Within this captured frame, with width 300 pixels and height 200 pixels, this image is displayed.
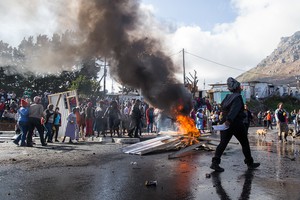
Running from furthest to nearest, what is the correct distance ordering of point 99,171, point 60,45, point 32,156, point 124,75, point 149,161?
point 124,75, point 60,45, point 32,156, point 149,161, point 99,171

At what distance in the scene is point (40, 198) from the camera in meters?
4.47

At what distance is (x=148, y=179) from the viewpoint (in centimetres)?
578

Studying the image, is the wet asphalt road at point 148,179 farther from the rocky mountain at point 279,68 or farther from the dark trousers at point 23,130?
the rocky mountain at point 279,68

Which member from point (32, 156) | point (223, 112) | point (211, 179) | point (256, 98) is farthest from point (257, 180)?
point (256, 98)

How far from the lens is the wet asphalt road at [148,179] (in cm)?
465

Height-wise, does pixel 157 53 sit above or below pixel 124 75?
above

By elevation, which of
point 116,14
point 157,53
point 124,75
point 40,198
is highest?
point 116,14

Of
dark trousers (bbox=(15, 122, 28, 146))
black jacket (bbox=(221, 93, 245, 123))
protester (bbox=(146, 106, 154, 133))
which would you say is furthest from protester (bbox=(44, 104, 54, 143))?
black jacket (bbox=(221, 93, 245, 123))

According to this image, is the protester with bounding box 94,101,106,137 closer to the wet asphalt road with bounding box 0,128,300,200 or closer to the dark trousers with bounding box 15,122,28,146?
the dark trousers with bounding box 15,122,28,146

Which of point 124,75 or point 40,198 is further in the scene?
point 124,75

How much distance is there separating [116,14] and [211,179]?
6.79 meters

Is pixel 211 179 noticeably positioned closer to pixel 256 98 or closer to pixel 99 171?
pixel 99 171

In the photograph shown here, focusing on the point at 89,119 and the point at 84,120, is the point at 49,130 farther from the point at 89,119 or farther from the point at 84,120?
the point at 89,119

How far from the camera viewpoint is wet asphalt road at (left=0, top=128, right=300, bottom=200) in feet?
15.3
